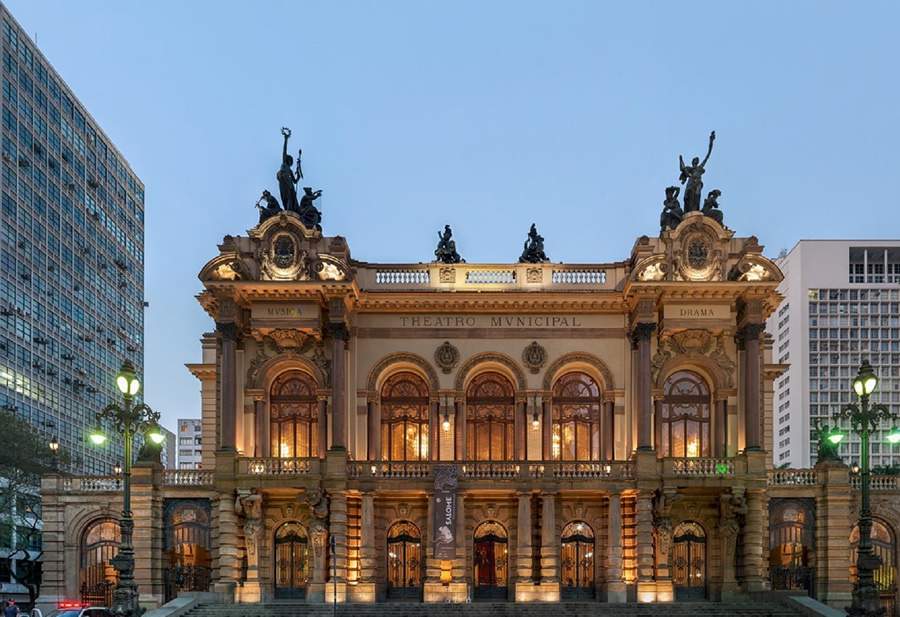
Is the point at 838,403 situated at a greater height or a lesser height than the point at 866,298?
lesser

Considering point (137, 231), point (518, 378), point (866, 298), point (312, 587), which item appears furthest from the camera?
point (866, 298)

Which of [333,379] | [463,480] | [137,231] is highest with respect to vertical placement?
[137,231]

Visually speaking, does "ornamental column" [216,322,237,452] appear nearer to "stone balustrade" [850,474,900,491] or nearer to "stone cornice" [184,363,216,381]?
"stone cornice" [184,363,216,381]

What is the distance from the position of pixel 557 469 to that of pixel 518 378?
13.8ft

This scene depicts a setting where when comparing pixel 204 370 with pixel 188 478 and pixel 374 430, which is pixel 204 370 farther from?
pixel 374 430

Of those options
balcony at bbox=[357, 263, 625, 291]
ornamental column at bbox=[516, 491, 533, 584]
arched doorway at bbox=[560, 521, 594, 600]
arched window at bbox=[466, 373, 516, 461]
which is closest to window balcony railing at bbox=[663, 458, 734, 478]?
arched doorway at bbox=[560, 521, 594, 600]

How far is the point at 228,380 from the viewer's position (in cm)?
4644

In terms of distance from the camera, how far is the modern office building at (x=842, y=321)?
14062 cm

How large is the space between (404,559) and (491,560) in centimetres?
336

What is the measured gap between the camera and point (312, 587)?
44.9 meters

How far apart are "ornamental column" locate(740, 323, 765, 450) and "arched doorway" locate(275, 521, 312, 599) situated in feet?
56.5

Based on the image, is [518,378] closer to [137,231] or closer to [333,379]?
[333,379]

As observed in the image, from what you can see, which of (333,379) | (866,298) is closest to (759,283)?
(333,379)

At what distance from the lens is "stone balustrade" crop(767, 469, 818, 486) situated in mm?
46438
